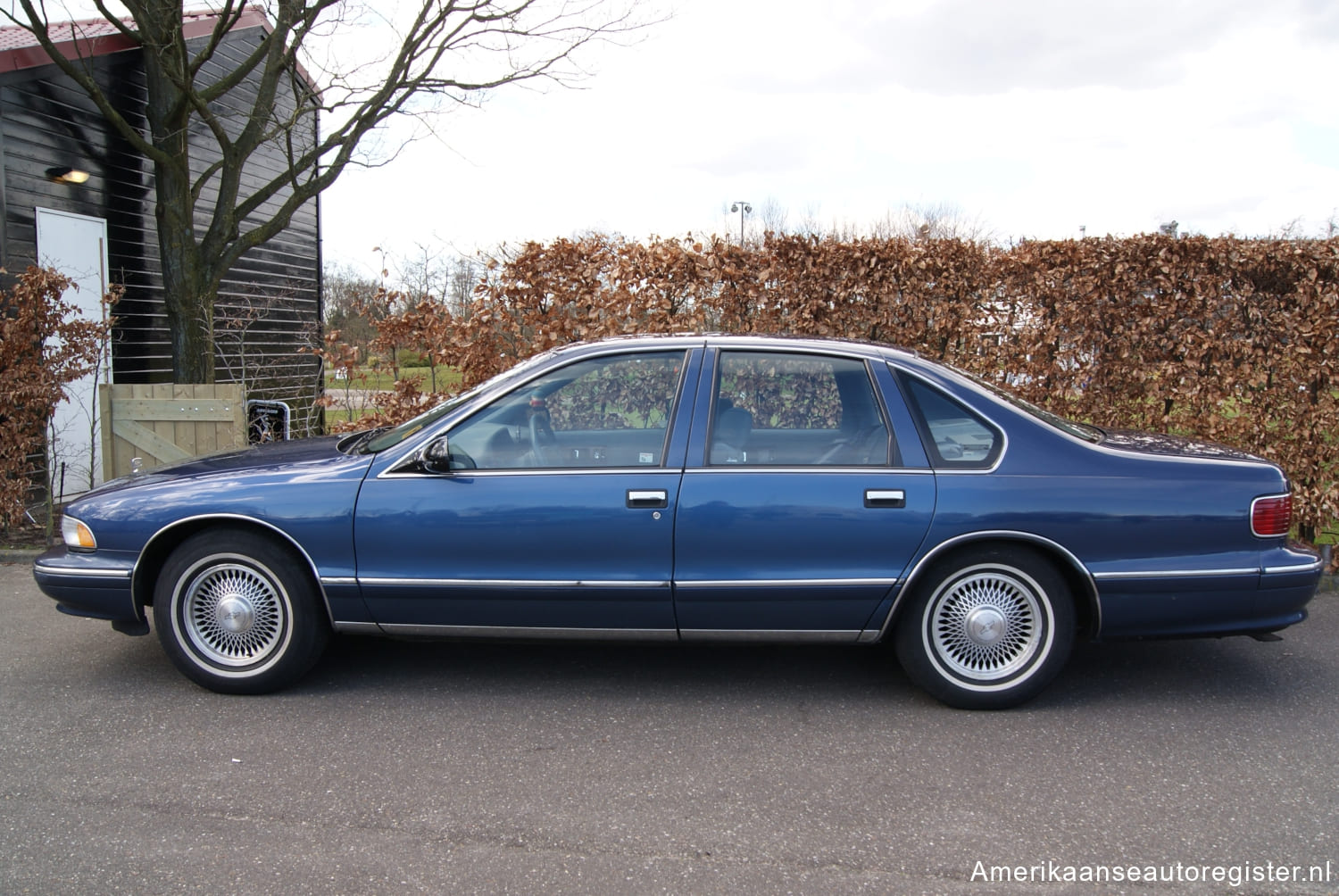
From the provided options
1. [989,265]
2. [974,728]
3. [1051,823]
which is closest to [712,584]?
[974,728]

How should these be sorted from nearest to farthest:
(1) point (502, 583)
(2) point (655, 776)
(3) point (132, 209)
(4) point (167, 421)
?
(2) point (655, 776) → (1) point (502, 583) → (4) point (167, 421) → (3) point (132, 209)

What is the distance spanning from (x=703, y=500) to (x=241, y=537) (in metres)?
2.02

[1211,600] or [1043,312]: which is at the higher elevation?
[1043,312]

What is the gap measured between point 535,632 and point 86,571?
2001 millimetres

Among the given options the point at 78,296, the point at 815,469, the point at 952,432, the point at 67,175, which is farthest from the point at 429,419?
the point at 67,175

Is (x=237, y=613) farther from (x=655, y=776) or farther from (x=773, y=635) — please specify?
(x=773, y=635)

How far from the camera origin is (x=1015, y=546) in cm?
399

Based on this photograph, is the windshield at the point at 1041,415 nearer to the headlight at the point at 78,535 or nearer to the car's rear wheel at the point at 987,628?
the car's rear wheel at the point at 987,628

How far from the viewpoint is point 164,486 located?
422 cm

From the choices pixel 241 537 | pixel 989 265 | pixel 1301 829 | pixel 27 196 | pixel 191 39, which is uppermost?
pixel 191 39

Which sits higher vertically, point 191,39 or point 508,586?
point 191,39

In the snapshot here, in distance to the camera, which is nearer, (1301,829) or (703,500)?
(1301,829)

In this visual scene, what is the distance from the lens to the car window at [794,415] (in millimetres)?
4059

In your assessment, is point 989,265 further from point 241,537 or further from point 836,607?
point 241,537
